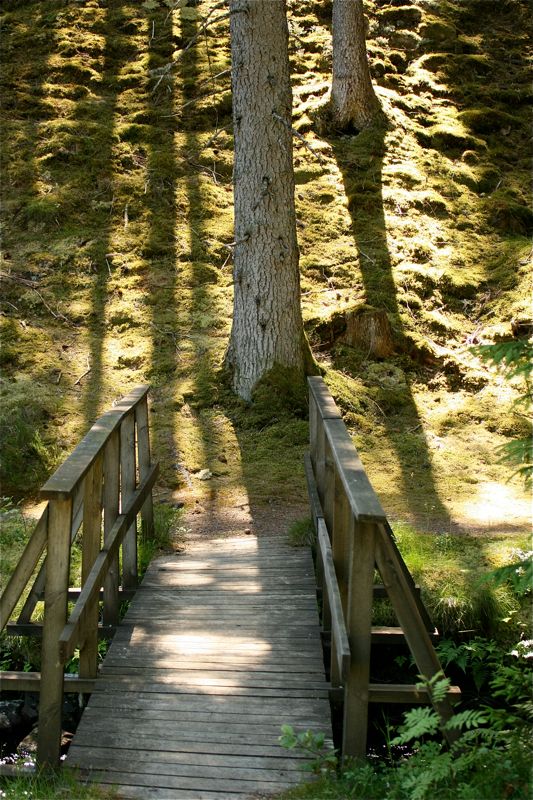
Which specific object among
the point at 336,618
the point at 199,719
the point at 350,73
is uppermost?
the point at 350,73

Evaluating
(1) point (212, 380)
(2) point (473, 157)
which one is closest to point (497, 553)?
(1) point (212, 380)

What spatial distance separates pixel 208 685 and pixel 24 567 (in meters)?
1.33

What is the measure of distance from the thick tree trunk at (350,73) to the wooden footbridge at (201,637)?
9361 millimetres

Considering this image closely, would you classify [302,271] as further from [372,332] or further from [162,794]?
[162,794]

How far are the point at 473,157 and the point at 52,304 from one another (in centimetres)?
783

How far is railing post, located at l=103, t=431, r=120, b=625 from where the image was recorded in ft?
16.1

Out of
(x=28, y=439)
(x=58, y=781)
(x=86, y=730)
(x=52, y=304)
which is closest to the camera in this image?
(x=58, y=781)

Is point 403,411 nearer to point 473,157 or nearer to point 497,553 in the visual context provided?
point 497,553

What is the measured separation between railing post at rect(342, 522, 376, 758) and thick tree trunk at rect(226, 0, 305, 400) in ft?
18.2

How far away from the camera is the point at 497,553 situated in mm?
→ 6004

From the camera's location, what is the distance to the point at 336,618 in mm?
3812

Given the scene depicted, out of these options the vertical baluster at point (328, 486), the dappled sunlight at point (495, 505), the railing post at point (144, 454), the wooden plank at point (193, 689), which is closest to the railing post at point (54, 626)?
the wooden plank at point (193, 689)

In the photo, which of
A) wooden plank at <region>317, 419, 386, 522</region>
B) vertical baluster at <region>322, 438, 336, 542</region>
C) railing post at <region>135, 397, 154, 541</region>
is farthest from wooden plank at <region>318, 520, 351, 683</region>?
railing post at <region>135, 397, 154, 541</region>

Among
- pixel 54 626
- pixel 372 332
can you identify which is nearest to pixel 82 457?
pixel 54 626
